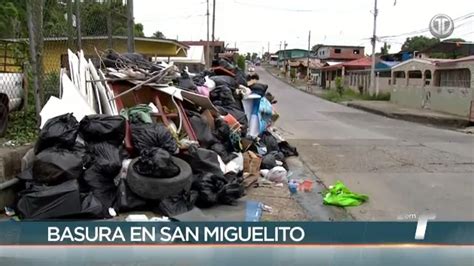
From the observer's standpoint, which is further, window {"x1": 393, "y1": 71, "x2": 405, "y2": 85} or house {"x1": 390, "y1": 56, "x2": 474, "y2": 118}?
window {"x1": 393, "y1": 71, "x2": 405, "y2": 85}

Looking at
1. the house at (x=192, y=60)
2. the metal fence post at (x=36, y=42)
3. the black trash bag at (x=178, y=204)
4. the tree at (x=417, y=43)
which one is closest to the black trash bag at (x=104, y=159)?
the black trash bag at (x=178, y=204)

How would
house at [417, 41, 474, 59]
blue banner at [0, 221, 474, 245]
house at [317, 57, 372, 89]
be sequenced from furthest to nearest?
house at [317, 57, 372, 89] → house at [417, 41, 474, 59] → blue banner at [0, 221, 474, 245]

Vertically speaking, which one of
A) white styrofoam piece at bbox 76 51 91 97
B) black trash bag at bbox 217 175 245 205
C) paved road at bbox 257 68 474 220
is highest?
white styrofoam piece at bbox 76 51 91 97

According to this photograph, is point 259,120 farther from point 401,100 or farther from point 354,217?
point 401,100

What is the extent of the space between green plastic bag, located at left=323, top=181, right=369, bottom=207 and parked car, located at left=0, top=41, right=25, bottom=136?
4.37 meters

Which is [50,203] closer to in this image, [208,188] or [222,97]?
[208,188]

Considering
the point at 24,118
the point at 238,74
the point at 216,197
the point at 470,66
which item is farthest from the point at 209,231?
the point at 470,66

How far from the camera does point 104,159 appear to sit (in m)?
5.55

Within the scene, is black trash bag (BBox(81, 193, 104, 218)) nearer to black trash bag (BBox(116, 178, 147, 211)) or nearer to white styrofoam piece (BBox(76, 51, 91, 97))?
black trash bag (BBox(116, 178, 147, 211))

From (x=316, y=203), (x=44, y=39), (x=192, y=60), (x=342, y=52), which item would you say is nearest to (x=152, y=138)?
(x=316, y=203)

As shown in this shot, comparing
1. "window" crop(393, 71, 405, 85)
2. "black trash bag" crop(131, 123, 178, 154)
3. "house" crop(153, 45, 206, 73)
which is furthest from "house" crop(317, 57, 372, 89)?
"black trash bag" crop(131, 123, 178, 154)

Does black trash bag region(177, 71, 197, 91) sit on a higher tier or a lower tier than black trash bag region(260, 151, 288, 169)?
higher

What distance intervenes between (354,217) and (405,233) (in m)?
2.96

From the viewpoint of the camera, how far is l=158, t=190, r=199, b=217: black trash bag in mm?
5332
